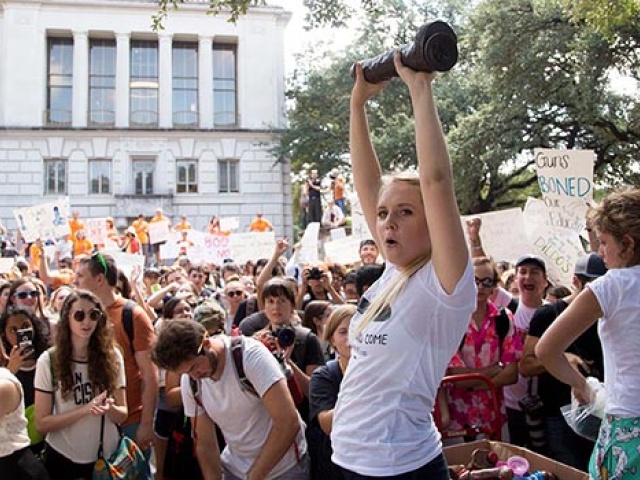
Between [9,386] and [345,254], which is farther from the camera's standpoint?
[345,254]

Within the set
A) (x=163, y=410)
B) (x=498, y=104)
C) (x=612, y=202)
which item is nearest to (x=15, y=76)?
(x=498, y=104)

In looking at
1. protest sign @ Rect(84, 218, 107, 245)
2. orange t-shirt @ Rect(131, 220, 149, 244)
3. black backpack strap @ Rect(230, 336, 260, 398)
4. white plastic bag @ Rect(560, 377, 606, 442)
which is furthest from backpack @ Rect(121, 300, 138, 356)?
orange t-shirt @ Rect(131, 220, 149, 244)

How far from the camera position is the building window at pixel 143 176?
34.6 metres

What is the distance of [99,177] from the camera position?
34.5 metres

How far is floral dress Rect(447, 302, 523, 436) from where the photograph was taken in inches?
154

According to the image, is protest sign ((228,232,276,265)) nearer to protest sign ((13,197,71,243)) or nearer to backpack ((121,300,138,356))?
protest sign ((13,197,71,243))

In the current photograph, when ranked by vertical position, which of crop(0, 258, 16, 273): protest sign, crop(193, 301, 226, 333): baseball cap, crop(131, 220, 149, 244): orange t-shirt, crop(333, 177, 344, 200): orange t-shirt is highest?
crop(333, 177, 344, 200): orange t-shirt

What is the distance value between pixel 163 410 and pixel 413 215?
3475 millimetres

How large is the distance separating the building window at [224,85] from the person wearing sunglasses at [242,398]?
33.8m

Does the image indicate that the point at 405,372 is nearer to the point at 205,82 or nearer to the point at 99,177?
the point at 99,177

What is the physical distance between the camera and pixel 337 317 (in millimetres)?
3789

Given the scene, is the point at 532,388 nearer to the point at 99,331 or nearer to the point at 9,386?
the point at 99,331

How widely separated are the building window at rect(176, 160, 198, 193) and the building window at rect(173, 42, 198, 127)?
2.11 meters

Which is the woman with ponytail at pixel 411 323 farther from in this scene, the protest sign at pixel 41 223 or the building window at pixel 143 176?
the building window at pixel 143 176
